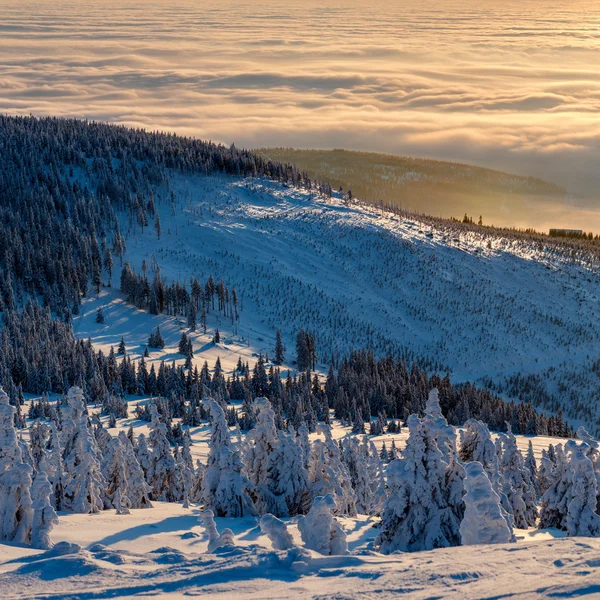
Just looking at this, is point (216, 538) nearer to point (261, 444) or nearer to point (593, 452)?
point (261, 444)

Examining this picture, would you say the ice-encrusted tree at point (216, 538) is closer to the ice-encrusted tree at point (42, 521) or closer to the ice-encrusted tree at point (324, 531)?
the ice-encrusted tree at point (324, 531)

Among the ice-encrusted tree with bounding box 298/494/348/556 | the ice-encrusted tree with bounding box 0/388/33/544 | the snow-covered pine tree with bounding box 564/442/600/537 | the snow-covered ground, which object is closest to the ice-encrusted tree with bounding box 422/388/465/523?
the ice-encrusted tree with bounding box 298/494/348/556

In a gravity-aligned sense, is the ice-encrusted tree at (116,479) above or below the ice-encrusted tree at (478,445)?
below

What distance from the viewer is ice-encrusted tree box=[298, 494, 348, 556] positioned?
31953 millimetres

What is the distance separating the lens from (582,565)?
2495 centimetres

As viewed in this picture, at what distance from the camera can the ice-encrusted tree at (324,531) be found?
105ft

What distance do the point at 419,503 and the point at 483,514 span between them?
4096 millimetres

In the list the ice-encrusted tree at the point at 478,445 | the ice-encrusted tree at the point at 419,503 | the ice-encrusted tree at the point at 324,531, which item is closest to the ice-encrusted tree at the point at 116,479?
the ice-encrusted tree at the point at 419,503

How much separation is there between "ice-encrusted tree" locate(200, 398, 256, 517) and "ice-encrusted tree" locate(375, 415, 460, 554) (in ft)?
31.5

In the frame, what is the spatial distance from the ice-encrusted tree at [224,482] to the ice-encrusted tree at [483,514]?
1433cm

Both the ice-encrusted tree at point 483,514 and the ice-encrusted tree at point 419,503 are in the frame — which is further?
the ice-encrusted tree at point 419,503

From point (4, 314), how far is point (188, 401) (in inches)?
2117

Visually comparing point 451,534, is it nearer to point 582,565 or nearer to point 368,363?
point 582,565

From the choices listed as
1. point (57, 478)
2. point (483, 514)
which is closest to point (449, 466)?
point (483, 514)
